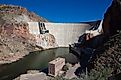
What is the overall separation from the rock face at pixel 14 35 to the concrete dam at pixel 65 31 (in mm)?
7114

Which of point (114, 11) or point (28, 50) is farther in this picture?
point (28, 50)

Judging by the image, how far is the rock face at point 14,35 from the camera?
71.1 meters

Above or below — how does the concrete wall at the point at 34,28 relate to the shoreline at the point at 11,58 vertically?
above

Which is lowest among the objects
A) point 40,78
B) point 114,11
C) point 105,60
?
point 40,78

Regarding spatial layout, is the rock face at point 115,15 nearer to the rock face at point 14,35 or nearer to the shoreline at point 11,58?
the shoreline at point 11,58

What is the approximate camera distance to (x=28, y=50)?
81062mm

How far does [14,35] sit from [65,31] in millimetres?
26458

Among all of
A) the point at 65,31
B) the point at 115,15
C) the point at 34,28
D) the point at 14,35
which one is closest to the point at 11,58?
the point at 14,35

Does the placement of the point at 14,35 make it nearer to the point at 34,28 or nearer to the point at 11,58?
the point at 34,28

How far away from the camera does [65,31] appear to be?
106 meters

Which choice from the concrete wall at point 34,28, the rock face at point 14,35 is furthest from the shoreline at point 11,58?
the concrete wall at point 34,28

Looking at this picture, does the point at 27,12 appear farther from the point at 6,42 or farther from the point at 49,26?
the point at 6,42

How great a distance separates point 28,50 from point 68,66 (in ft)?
126

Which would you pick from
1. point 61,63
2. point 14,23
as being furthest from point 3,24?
point 61,63
